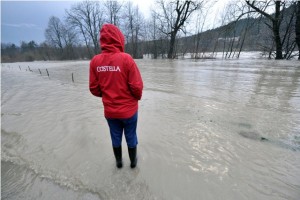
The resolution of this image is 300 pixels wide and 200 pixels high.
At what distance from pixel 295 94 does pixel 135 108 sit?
21.4 ft

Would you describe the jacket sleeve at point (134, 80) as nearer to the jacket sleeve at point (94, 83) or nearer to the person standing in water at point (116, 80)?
the person standing in water at point (116, 80)

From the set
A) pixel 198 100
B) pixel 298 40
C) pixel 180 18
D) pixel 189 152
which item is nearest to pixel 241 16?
pixel 298 40

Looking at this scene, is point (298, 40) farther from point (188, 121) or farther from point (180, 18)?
point (188, 121)

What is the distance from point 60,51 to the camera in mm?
62531

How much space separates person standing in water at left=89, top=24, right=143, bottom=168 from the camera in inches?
86.1

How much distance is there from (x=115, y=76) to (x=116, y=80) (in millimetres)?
50

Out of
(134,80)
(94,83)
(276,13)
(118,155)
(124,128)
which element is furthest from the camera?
(276,13)

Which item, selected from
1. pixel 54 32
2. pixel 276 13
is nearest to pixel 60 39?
pixel 54 32

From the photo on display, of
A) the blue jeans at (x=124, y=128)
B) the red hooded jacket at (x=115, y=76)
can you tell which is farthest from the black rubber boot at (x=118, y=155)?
the red hooded jacket at (x=115, y=76)

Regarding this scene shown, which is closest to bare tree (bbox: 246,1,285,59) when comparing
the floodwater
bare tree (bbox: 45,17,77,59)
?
the floodwater

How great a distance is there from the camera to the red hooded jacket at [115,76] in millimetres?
2186

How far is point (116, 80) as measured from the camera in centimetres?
225

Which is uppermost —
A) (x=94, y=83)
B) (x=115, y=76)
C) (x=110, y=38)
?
(x=110, y=38)

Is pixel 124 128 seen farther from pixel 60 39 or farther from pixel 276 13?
pixel 60 39
